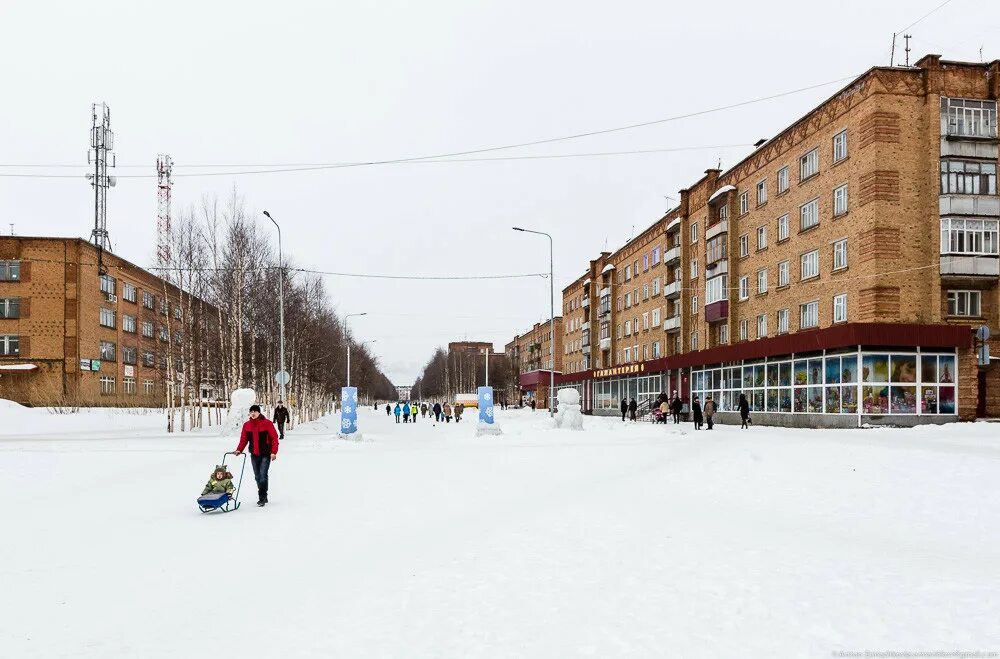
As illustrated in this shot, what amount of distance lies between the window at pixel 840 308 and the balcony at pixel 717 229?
39.7 feet

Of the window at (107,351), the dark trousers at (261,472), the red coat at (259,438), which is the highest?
the window at (107,351)

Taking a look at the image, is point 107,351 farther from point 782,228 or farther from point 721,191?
point 782,228

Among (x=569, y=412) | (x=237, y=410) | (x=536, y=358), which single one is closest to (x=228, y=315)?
(x=237, y=410)

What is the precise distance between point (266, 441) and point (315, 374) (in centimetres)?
4772

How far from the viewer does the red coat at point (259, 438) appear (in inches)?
482

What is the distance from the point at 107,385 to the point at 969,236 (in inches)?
2156

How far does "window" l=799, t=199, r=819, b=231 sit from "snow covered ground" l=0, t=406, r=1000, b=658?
20.7 metres

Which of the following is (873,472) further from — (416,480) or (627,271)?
(627,271)

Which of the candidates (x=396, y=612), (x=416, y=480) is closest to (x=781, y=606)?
(x=396, y=612)

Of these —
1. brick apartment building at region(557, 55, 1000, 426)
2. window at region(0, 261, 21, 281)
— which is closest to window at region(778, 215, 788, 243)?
brick apartment building at region(557, 55, 1000, 426)

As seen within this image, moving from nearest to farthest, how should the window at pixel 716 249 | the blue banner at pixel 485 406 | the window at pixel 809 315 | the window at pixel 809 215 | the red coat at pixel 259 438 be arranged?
the red coat at pixel 259 438 < the window at pixel 809 315 < the window at pixel 809 215 < the blue banner at pixel 485 406 < the window at pixel 716 249

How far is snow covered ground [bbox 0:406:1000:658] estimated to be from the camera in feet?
17.6

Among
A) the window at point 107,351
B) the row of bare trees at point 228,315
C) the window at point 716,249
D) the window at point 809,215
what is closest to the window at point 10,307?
the window at point 107,351

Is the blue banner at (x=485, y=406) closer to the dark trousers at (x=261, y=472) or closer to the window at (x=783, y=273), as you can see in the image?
the window at (x=783, y=273)
